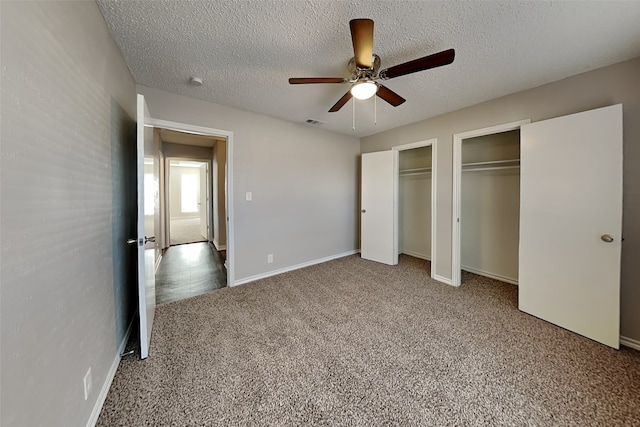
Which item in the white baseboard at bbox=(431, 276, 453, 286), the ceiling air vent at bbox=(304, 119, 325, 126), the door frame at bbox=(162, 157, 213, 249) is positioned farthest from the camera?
the door frame at bbox=(162, 157, 213, 249)

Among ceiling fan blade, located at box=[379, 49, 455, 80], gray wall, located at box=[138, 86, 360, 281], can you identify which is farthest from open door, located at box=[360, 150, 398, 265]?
ceiling fan blade, located at box=[379, 49, 455, 80]

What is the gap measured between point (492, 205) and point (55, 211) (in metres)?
4.33

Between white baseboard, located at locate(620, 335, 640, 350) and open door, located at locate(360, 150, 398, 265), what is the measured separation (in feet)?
7.85

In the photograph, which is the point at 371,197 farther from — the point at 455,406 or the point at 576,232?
the point at 455,406

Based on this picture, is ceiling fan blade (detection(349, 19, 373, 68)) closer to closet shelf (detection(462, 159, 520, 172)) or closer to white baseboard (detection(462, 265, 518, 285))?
closet shelf (detection(462, 159, 520, 172))

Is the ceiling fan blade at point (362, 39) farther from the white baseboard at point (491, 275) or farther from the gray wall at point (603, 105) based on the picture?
the white baseboard at point (491, 275)

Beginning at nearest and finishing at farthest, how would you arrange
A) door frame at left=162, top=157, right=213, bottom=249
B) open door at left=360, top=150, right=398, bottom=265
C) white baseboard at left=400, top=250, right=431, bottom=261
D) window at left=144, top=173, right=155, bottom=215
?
window at left=144, top=173, right=155, bottom=215 → open door at left=360, top=150, right=398, bottom=265 → white baseboard at left=400, top=250, right=431, bottom=261 → door frame at left=162, top=157, right=213, bottom=249

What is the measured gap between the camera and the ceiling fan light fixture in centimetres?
178

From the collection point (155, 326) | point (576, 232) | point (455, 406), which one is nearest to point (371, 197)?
point (576, 232)

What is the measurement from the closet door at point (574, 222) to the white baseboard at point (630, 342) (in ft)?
0.60

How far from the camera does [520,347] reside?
1882 mm

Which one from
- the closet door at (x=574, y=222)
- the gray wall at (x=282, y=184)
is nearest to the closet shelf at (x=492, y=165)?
the closet door at (x=574, y=222)

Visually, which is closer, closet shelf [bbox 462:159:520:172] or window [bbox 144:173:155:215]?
window [bbox 144:173:155:215]

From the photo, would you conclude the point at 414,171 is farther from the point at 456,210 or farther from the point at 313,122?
the point at 313,122
